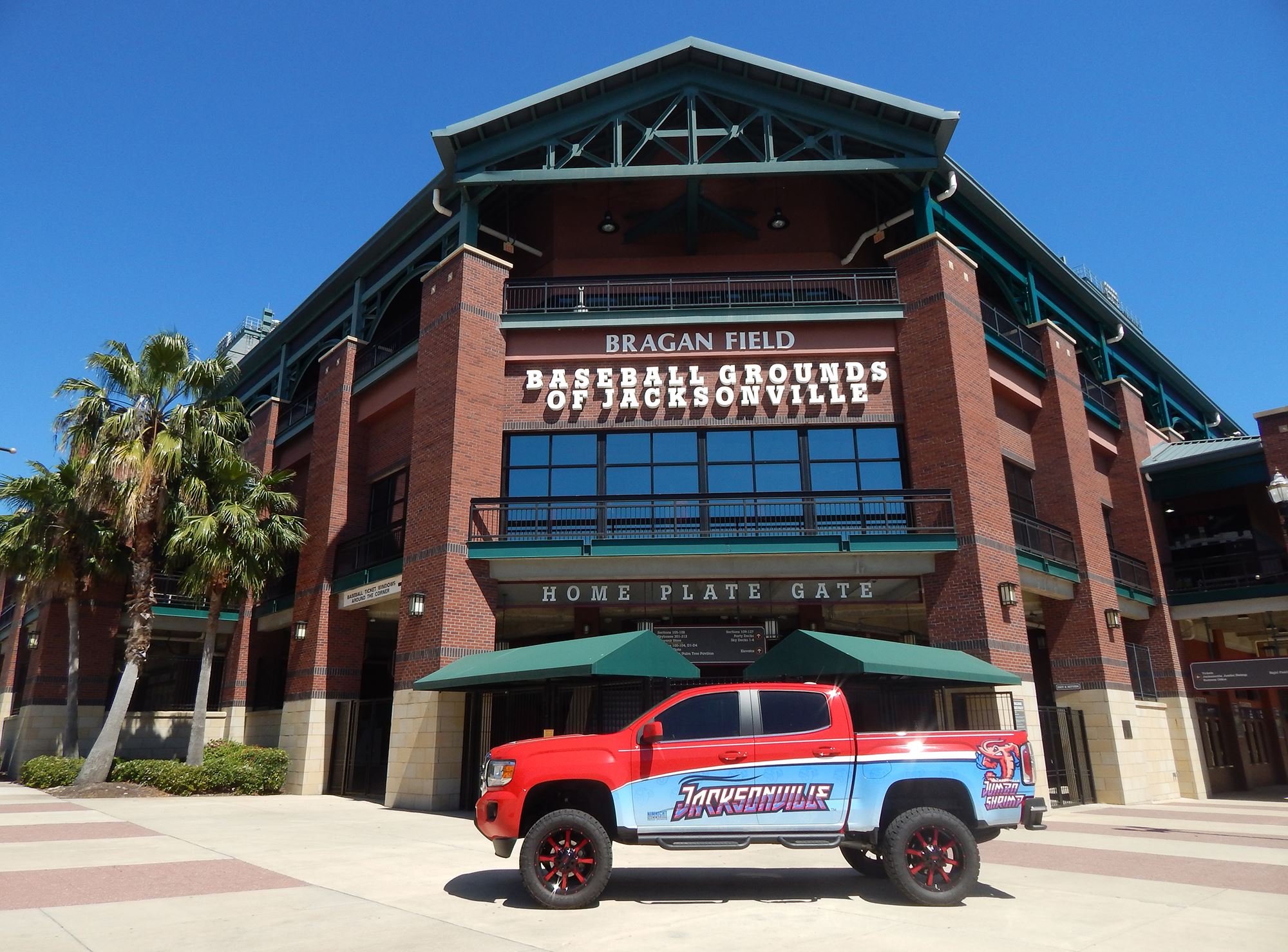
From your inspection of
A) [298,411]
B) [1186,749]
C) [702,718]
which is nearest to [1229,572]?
[1186,749]

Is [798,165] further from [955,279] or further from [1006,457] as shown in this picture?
[1006,457]

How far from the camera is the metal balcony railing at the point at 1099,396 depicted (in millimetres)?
27281

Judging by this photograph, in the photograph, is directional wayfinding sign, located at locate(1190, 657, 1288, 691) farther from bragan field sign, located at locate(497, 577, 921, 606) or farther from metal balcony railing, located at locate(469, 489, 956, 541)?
metal balcony railing, located at locate(469, 489, 956, 541)

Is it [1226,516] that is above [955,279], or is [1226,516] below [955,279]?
below

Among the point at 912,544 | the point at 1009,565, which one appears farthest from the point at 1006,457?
the point at 912,544

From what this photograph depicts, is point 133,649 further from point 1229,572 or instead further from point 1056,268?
point 1229,572

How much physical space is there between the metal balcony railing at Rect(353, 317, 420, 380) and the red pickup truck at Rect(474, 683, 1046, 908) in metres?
18.2

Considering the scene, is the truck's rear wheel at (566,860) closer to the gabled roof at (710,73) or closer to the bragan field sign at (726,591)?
the bragan field sign at (726,591)

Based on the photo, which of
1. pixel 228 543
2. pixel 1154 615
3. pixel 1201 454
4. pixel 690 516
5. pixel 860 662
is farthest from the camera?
pixel 1201 454

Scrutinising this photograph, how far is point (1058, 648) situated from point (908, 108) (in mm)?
14158

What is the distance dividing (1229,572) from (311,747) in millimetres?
28416

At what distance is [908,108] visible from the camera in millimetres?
21938

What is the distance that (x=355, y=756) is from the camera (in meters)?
23.6

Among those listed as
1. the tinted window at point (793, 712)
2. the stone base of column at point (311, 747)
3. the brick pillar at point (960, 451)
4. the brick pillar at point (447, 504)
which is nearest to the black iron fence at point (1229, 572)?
the brick pillar at point (960, 451)
